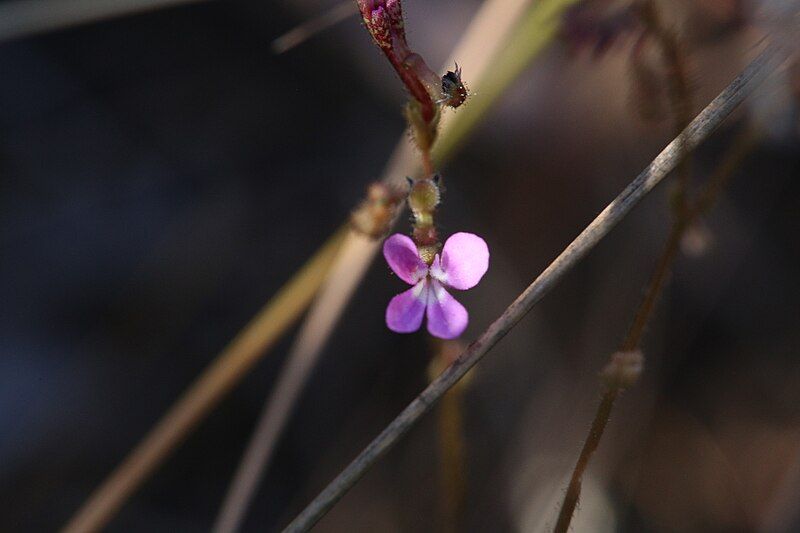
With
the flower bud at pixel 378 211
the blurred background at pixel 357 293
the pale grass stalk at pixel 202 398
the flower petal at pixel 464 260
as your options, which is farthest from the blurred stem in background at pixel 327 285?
the flower petal at pixel 464 260

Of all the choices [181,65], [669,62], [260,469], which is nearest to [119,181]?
[181,65]

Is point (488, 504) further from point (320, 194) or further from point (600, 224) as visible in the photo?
point (600, 224)

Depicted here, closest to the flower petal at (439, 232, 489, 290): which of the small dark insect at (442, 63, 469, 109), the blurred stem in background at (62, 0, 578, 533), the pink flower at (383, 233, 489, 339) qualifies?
the pink flower at (383, 233, 489, 339)

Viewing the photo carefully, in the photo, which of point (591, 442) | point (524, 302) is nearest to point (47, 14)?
point (524, 302)

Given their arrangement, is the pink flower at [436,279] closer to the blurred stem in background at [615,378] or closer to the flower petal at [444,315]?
the flower petal at [444,315]

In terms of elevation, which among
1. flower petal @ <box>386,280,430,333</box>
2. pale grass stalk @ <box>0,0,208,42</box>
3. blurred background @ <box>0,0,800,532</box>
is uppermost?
pale grass stalk @ <box>0,0,208,42</box>

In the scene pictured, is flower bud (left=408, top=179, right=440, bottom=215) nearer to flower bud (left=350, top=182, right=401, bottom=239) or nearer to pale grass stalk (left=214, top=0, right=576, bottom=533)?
flower bud (left=350, top=182, right=401, bottom=239)
